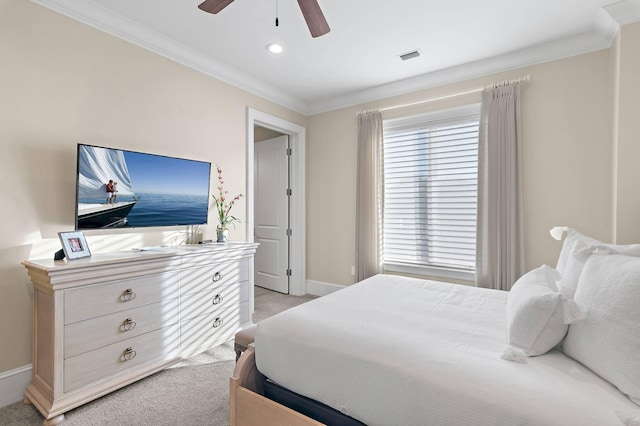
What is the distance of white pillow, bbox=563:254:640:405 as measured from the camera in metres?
0.97

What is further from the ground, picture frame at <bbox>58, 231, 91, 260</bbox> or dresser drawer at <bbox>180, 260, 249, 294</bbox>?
picture frame at <bbox>58, 231, 91, 260</bbox>

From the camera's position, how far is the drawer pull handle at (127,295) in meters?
2.14

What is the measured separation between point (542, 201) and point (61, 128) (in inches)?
165

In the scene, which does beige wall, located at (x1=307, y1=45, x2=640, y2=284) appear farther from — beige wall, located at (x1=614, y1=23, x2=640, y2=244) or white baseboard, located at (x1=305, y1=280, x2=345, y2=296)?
white baseboard, located at (x1=305, y1=280, x2=345, y2=296)

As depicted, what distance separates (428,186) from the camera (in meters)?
3.74

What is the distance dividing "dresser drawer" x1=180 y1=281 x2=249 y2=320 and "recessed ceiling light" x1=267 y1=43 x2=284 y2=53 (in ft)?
7.58

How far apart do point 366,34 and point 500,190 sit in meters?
2.02

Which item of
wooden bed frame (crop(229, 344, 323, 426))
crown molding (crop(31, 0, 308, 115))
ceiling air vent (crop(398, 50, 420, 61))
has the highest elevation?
ceiling air vent (crop(398, 50, 420, 61))

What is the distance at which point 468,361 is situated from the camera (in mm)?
1185

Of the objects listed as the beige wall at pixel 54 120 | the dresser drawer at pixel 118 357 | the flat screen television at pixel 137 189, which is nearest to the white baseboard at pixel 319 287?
the flat screen television at pixel 137 189

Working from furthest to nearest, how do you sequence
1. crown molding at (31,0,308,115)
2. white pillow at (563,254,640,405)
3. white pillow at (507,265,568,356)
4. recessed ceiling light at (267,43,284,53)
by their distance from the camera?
recessed ceiling light at (267,43,284,53), crown molding at (31,0,308,115), white pillow at (507,265,568,356), white pillow at (563,254,640,405)

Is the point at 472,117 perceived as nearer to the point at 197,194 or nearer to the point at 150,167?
the point at 197,194

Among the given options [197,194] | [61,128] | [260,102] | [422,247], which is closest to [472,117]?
[422,247]

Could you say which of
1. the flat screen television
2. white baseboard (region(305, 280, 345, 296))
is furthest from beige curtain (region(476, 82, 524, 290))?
the flat screen television
